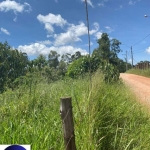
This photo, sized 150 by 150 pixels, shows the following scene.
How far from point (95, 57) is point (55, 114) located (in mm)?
6464

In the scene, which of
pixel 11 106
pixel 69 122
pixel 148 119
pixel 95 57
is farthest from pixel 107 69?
pixel 69 122

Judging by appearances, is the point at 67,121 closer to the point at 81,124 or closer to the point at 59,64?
the point at 81,124

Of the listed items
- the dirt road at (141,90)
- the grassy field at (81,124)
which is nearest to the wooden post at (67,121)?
the grassy field at (81,124)

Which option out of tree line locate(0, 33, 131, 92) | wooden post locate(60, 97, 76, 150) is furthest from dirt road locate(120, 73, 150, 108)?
wooden post locate(60, 97, 76, 150)

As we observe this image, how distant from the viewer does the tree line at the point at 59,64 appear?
25.5ft

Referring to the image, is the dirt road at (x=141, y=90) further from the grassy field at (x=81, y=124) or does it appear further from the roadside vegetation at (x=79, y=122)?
the grassy field at (x=81, y=124)

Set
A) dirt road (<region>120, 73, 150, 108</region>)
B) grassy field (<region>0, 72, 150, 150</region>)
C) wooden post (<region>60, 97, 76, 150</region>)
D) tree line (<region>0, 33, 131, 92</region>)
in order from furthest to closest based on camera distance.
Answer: tree line (<region>0, 33, 131, 92</region>), dirt road (<region>120, 73, 150, 108</region>), grassy field (<region>0, 72, 150, 150</region>), wooden post (<region>60, 97, 76, 150</region>)

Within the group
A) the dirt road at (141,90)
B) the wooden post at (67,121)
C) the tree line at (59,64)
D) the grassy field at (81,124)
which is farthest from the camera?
the tree line at (59,64)

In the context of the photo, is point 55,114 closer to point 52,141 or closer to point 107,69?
point 52,141

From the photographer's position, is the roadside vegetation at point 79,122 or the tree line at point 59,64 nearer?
the roadside vegetation at point 79,122

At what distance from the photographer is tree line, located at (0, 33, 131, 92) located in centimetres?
778

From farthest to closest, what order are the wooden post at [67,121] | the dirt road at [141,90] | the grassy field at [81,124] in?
the dirt road at [141,90] < the grassy field at [81,124] < the wooden post at [67,121]

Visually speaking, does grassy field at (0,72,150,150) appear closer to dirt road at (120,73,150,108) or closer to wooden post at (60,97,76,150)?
wooden post at (60,97,76,150)

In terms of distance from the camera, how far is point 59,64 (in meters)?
24.5
